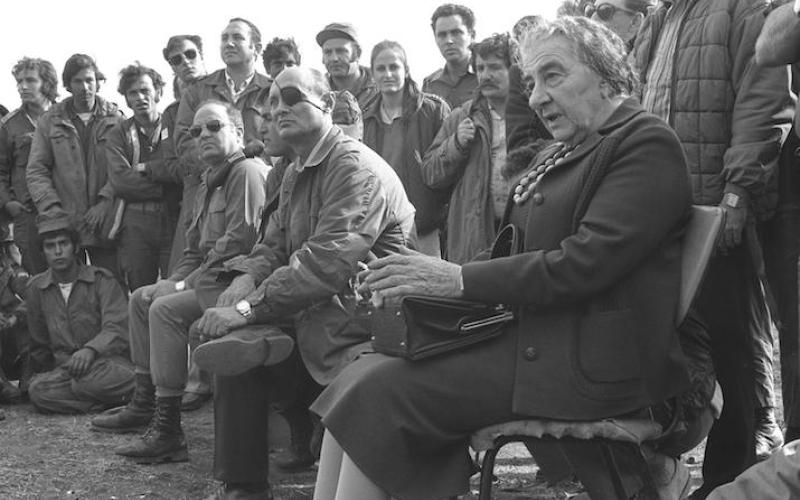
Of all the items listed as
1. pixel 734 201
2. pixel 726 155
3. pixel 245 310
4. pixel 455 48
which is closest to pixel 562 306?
pixel 734 201

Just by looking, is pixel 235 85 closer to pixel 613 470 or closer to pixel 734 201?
pixel 734 201

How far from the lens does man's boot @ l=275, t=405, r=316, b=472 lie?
540cm

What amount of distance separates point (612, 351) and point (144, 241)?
5536 millimetres

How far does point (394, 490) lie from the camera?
311cm

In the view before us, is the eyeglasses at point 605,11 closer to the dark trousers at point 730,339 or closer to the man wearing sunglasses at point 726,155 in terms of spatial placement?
the man wearing sunglasses at point 726,155

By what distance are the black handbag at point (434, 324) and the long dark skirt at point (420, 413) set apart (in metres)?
0.04

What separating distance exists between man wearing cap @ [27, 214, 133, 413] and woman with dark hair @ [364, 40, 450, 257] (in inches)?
89.1

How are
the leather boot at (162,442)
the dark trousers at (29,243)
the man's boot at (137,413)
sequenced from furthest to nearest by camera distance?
the dark trousers at (29,243)
the man's boot at (137,413)
the leather boot at (162,442)

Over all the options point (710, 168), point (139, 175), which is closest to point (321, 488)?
point (710, 168)

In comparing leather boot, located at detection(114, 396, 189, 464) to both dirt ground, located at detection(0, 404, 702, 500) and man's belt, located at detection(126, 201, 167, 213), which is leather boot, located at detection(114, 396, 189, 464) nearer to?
dirt ground, located at detection(0, 404, 702, 500)

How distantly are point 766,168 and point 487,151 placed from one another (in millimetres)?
1989

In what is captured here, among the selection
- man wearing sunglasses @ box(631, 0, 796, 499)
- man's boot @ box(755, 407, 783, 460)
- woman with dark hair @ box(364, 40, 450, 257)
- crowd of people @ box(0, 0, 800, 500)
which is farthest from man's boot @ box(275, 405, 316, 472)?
man's boot @ box(755, 407, 783, 460)

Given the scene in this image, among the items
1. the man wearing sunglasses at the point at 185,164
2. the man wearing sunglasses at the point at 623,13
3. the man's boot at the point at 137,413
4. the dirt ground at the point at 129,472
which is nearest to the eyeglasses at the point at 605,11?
the man wearing sunglasses at the point at 623,13

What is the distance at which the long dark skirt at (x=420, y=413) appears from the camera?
311cm
